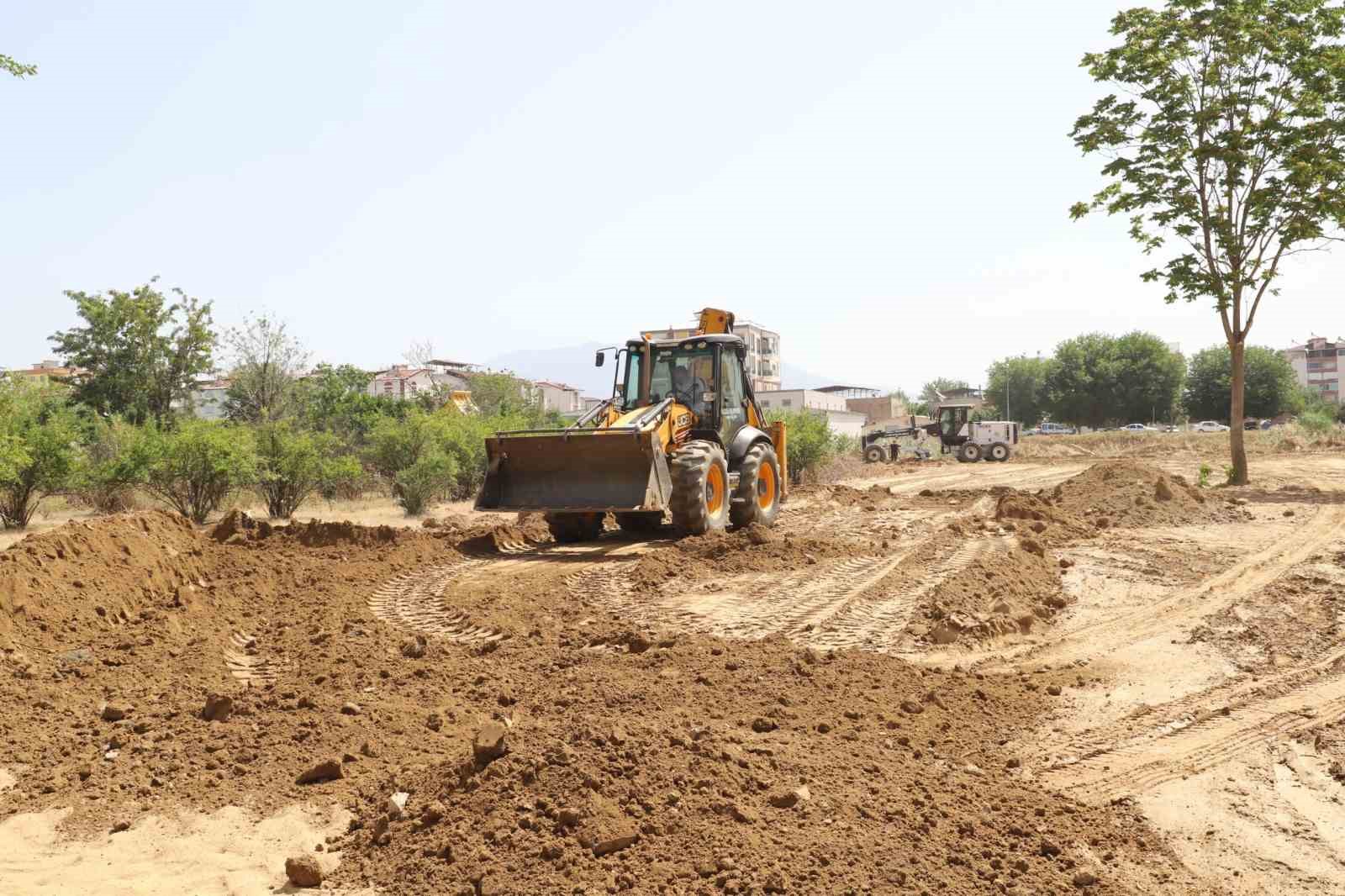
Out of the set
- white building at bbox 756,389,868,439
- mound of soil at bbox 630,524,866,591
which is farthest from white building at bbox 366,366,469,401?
mound of soil at bbox 630,524,866,591

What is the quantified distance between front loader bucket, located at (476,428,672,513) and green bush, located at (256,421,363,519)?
224 inches

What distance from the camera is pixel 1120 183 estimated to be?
1861cm

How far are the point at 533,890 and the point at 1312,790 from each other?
346 cm

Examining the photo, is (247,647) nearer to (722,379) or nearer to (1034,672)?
(1034,672)

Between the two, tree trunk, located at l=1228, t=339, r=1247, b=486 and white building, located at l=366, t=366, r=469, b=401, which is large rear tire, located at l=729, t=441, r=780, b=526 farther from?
white building, located at l=366, t=366, r=469, b=401

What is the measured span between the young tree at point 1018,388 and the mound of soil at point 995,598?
2702 inches

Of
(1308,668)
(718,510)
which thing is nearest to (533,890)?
(1308,668)

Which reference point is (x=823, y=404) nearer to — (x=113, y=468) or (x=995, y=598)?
(x=113, y=468)

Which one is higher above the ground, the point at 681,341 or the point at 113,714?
the point at 681,341

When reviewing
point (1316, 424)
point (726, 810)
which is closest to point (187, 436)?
point (726, 810)

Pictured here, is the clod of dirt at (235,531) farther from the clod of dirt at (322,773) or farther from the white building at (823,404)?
the white building at (823,404)

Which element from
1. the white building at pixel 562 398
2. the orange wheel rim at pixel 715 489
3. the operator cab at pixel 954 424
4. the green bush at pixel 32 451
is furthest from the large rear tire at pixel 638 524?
the white building at pixel 562 398

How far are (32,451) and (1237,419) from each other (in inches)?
830

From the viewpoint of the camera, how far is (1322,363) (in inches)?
4707
